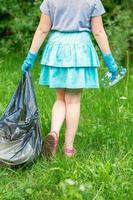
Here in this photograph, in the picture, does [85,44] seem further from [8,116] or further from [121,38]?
[121,38]

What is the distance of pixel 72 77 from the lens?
4980 millimetres

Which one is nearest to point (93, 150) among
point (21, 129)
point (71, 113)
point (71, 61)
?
point (71, 113)

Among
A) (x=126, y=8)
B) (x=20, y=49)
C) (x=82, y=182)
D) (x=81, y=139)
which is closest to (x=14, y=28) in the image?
(x=20, y=49)

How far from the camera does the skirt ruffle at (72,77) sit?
4.98m

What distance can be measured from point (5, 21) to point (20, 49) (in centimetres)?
50

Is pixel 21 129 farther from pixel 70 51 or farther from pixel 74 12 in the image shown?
pixel 74 12

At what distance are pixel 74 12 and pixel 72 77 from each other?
19.3 inches

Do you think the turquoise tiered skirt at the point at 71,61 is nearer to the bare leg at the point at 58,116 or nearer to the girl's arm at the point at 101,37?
the girl's arm at the point at 101,37

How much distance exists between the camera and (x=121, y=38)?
8.37m

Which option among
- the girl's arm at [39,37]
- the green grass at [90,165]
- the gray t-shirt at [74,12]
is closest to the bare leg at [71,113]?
the green grass at [90,165]

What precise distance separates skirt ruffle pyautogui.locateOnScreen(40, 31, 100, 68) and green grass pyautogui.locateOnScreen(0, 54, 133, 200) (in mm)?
717

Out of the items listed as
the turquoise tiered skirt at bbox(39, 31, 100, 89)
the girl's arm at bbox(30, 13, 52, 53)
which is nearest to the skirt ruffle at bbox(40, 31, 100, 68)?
the turquoise tiered skirt at bbox(39, 31, 100, 89)

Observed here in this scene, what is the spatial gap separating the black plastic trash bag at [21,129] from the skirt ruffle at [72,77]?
0.25 meters

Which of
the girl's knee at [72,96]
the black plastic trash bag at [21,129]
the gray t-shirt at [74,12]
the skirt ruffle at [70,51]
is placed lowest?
the black plastic trash bag at [21,129]
